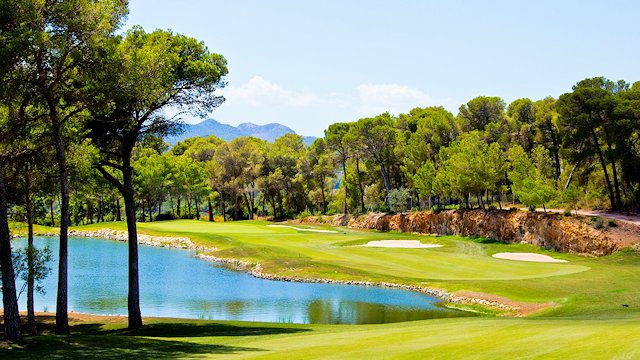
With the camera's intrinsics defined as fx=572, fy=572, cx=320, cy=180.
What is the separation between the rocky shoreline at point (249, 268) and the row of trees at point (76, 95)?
59.9ft

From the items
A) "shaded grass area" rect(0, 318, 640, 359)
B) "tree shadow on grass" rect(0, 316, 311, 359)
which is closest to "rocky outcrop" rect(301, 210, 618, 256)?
"shaded grass area" rect(0, 318, 640, 359)

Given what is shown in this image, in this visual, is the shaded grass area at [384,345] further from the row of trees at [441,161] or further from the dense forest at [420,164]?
the row of trees at [441,161]

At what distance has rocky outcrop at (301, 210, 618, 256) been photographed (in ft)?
152

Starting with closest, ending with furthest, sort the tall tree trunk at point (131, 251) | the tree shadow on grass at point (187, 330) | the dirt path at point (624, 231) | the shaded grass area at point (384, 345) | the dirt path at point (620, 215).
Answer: the shaded grass area at point (384, 345), the tree shadow on grass at point (187, 330), the tall tree trunk at point (131, 251), the dirt path at point (624, 231), the dirt path at point (620, 215)

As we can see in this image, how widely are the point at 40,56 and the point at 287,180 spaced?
84132 millimetres

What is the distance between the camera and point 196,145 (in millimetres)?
119562

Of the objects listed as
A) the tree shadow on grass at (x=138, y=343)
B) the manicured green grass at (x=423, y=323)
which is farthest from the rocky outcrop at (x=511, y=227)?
the tree shadow on grass at (x=138, y=343)

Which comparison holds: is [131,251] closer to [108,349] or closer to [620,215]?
[108,349]

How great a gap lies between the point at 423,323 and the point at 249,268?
26234 millimetres

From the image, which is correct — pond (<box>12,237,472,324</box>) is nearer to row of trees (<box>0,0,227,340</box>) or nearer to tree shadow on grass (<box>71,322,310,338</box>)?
tree shadow on grass (<box>71,322,310,338</box>)

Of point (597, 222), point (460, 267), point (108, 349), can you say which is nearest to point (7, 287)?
point (108, 349)

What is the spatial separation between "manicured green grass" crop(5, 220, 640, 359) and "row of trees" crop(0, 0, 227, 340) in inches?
117

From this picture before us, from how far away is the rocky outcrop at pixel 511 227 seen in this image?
46.4 metres

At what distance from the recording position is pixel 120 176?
2758 inches
